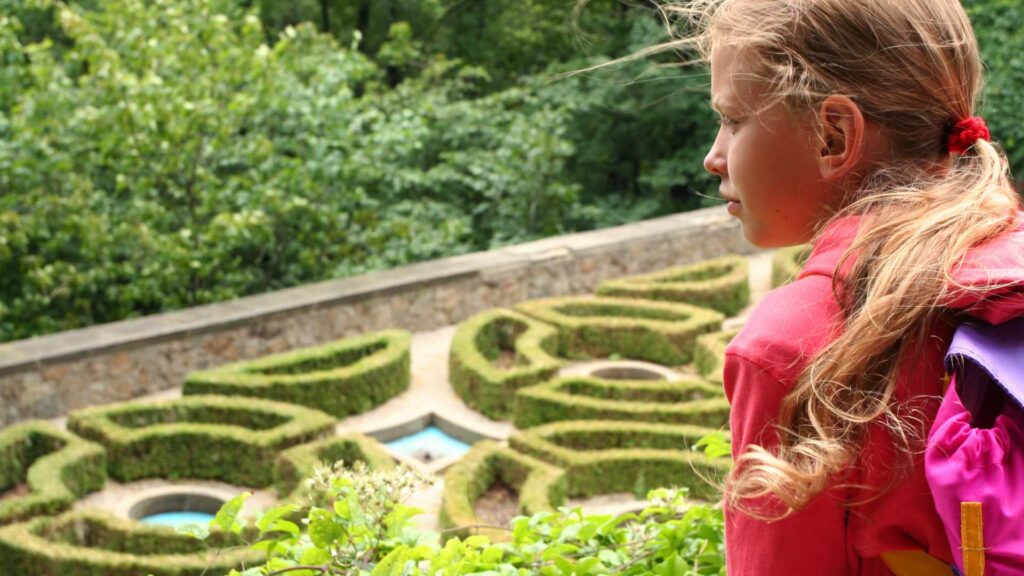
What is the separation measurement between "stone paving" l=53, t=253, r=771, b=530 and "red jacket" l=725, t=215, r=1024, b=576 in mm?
4112

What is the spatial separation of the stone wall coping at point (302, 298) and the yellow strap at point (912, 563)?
19.2 feet

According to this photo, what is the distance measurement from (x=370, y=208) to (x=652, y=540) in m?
8.96

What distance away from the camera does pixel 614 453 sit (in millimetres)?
5898

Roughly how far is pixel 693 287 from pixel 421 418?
2280 mm

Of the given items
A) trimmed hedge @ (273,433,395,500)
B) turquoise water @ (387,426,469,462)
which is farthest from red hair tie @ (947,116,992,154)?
turquoise water @ (387,426,469,462)

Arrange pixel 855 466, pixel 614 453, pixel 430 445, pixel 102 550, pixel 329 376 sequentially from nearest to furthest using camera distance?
1. pixel 855 466
2. pixel 102 550
3. pixel 614 453
4. pixel 430 445
5. pixel 329 376

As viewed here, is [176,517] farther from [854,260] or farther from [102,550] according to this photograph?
[854,260]

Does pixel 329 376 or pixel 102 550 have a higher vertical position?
pixel 329 376

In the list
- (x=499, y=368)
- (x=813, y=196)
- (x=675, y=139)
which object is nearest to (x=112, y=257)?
(x=499, y=368)

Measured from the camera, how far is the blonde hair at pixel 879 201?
1272mm

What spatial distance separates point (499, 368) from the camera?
746 cm

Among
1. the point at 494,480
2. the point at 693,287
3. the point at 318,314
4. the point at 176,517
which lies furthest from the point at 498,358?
the point at 176,517

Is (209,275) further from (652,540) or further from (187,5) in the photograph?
(652,540)

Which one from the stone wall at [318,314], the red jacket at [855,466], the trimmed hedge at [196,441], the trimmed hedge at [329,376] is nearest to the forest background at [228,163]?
the stone wall at [318,314]
